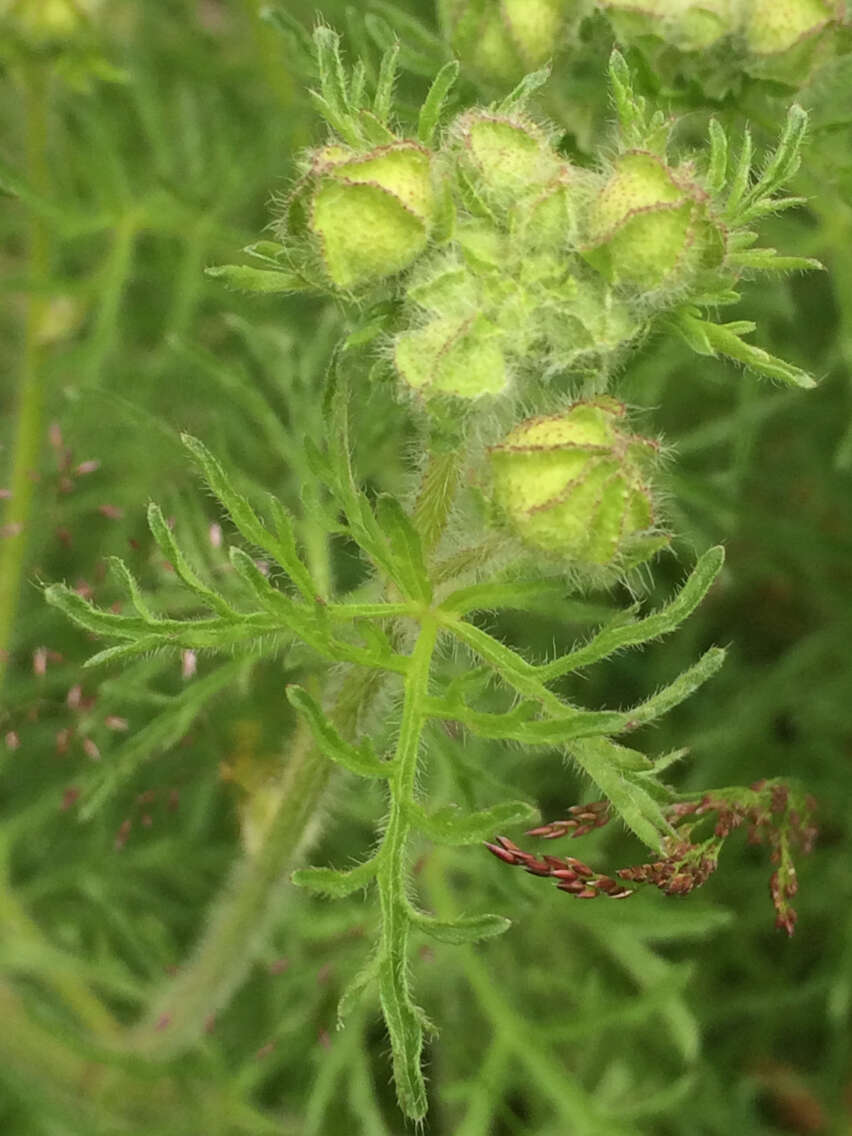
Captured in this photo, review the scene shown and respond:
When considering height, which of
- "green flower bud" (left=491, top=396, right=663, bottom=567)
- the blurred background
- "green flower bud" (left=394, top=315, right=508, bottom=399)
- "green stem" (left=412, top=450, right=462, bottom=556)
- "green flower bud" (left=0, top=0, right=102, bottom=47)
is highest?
"green flower bud" (left=0, top=0, right=102, bottom=47)

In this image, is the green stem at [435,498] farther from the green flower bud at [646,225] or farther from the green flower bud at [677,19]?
the green flower bud at [677,19]

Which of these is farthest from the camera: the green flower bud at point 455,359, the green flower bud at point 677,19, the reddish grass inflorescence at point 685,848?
the green flower bud at point 677,19

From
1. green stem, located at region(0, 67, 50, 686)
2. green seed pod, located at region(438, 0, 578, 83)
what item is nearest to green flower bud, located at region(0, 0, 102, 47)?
green stem, located at region(0, 67, 50, 686)

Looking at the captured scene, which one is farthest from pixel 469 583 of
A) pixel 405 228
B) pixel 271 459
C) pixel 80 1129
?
pixel 271 459

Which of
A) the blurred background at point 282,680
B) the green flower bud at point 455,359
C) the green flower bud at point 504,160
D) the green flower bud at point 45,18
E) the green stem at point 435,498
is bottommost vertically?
the blurred background at point 282,680

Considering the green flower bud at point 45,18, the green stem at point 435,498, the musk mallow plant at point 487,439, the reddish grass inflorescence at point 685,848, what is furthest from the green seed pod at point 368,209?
the green flower bud at point 45,18

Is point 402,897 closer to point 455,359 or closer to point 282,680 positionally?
point 455,359

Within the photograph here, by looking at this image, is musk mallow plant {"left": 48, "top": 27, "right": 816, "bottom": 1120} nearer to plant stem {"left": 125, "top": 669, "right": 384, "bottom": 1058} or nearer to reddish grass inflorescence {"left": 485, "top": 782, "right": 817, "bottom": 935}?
reddish grass inflorescence {"left": 485, "top": 782, "right": 817, "bottom": 935}
